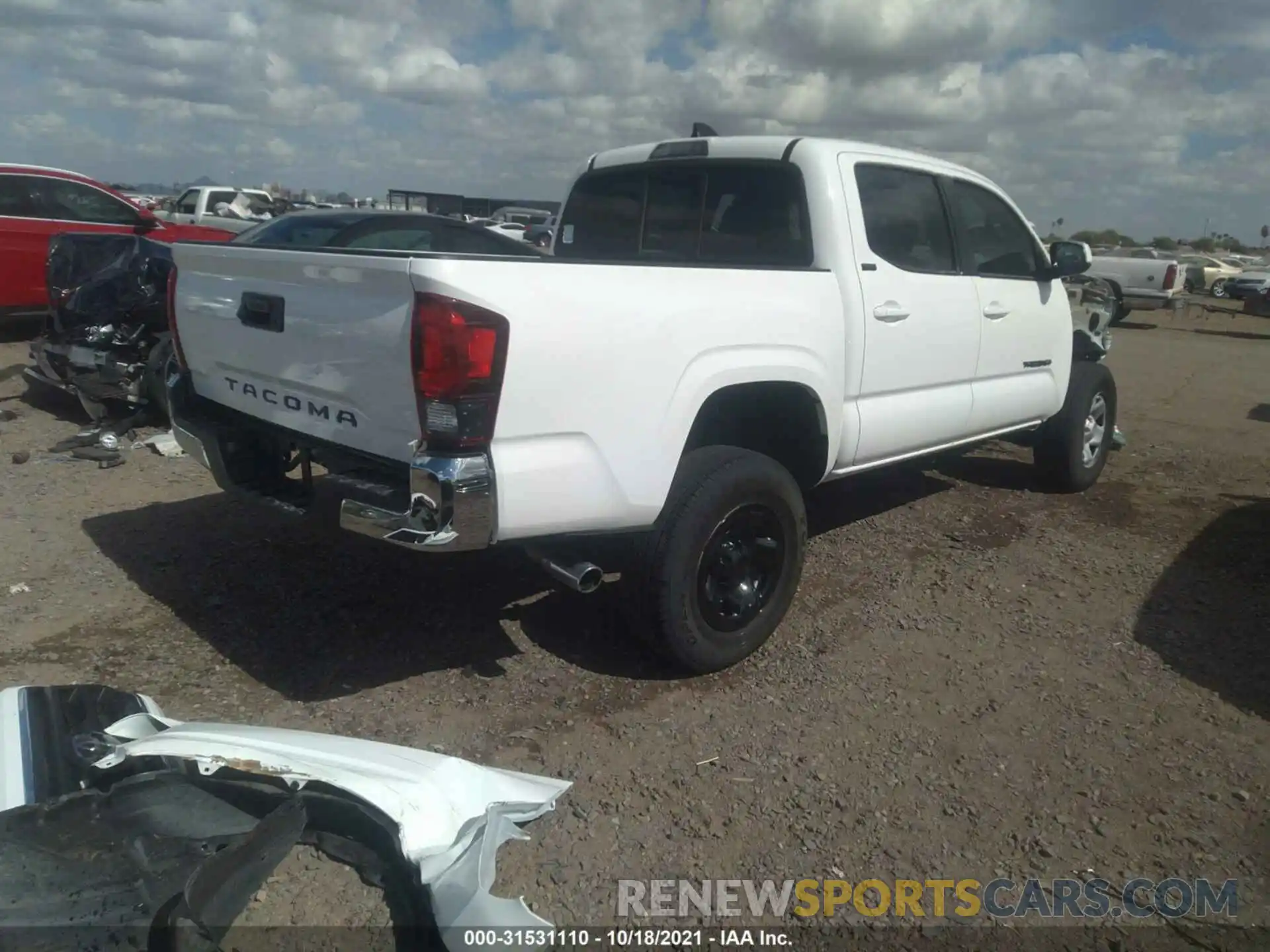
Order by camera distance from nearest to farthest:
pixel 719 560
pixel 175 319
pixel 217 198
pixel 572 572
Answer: pixel 572 572 → pixel 719 560 → pixel 175 319 → pixel 217 198

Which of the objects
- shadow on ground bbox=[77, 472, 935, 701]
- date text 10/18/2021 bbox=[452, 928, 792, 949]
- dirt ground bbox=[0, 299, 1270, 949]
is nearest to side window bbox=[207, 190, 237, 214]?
dirt ground bbox=[0, 299, 1270, 949]

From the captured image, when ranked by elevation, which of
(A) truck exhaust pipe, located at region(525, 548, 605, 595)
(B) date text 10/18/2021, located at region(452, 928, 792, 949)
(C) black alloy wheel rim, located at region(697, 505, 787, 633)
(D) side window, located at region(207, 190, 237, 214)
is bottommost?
(B) date text 10/18/2021, located at region(452, 928, 792, 949)

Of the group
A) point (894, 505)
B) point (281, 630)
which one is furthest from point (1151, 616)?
point (281, 630)

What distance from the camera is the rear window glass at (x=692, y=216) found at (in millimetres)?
4277

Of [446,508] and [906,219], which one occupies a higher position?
[906,219]

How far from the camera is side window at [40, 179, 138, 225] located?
35.6 feet

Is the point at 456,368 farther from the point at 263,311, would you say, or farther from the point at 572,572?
the point at 263,311

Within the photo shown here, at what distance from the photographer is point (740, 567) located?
3801mm

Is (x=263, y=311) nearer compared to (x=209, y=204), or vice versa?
(x=263, y=311)

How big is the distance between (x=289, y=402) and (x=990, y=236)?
3844 mm

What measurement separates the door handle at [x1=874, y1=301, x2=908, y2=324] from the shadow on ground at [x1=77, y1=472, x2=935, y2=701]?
158cm

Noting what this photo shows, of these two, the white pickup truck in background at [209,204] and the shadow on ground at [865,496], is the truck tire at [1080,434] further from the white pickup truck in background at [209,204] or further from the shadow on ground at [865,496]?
the white pickup truck in background at [209,204]

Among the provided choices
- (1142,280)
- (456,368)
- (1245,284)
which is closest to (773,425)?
(456,368)

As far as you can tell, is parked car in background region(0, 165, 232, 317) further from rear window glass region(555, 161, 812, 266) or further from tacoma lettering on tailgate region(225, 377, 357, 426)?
tacoma lettering on tailgate region(225, 377, 357, 426)
